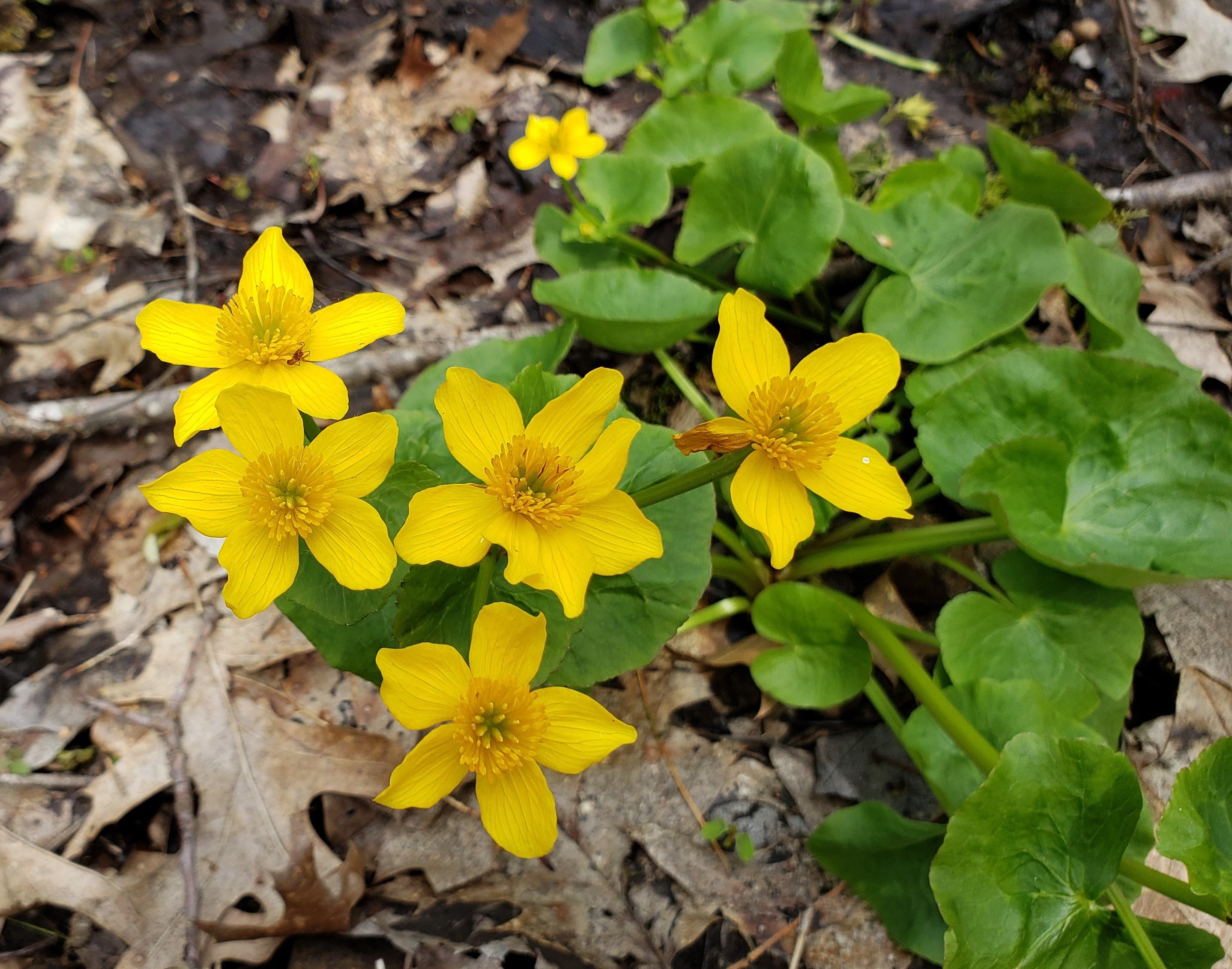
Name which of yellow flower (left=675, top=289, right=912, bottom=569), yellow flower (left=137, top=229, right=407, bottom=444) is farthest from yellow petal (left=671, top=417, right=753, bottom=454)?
yellow flower (left=137, top=229, right=407, bottom=444)

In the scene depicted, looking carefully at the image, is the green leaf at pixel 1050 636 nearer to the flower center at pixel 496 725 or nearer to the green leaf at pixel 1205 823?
the green leaf at pixel 1205 823

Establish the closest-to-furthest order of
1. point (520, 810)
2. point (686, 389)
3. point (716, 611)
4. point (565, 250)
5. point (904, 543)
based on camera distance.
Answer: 1. point (520, 810)
2. point (904, 543)
3. point (716, 611)
4. point (686, 389)
5. point (565, 250)

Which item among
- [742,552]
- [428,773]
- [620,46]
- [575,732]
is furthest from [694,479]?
Result: [620,46]

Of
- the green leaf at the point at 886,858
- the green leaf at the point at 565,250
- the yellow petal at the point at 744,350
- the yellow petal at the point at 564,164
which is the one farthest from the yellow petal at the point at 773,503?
the yellow petal at the point at 564,164

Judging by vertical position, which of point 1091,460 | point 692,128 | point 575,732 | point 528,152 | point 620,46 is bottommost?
point 575,732

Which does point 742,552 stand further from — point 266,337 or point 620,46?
point 620,46

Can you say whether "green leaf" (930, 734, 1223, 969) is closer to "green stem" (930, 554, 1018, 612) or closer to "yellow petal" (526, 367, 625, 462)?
"green stem" (930, 554, 1018, 612)

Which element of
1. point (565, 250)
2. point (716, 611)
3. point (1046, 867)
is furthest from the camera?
point (565, 250)
